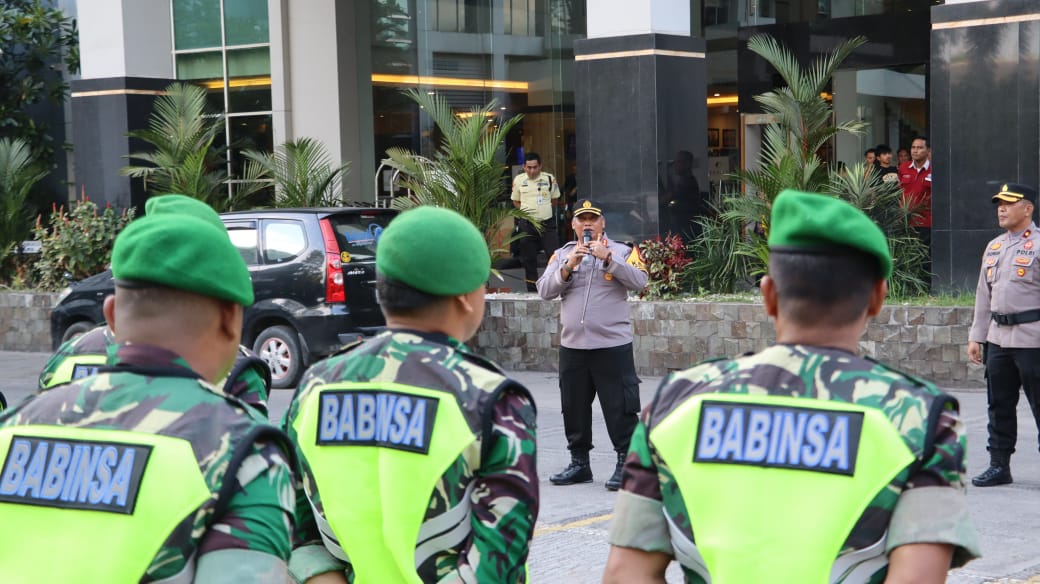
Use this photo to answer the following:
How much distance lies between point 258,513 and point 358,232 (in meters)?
11.3

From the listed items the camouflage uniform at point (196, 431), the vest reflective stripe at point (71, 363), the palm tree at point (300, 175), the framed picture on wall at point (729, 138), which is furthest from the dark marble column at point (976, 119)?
the camouflage uniform at point (196, 431)

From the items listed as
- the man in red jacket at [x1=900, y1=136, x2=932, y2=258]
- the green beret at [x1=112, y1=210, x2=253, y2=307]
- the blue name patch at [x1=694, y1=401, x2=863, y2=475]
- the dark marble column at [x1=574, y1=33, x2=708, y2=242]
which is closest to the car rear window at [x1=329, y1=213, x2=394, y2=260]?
the dark marble column at [x1=574, y1=33, x2=708, y2=242]

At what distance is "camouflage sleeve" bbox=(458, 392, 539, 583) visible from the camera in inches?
109

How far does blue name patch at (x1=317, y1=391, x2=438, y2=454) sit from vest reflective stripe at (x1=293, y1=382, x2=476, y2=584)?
0.03 feet

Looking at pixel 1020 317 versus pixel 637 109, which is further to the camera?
pixel 637 109

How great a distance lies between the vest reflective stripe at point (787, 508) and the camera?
2252mm

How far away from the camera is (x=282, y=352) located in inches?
524

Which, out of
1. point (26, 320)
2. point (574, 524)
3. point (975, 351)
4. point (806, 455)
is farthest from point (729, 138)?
point (806, 455)

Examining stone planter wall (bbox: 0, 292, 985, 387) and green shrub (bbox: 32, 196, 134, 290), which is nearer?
stone planter wall (bbox: 0, 292, 985, 387)

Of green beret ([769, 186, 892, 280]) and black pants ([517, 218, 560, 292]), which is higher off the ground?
green beret ([769, 186, 892, 280])

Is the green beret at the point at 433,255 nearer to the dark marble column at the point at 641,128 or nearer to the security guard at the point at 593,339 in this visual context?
the security guard at the point at 593,339

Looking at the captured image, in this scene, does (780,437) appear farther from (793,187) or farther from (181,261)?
Result: (793,187)

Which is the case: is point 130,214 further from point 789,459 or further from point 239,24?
point 789,459

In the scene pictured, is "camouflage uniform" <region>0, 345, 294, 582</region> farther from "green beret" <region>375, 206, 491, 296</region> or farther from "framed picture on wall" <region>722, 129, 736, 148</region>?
"framed picture on wall" <region>722, 129, 736, 148</region>
